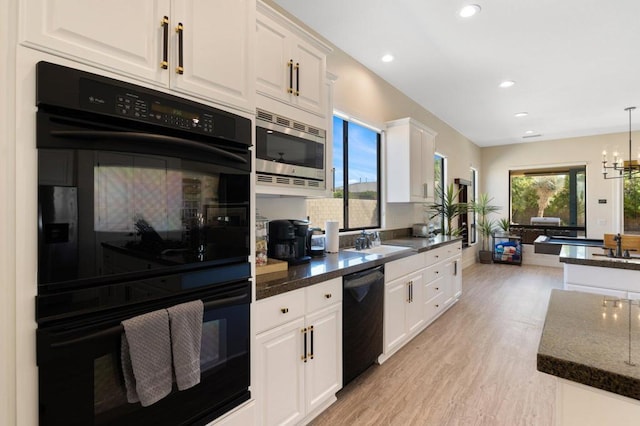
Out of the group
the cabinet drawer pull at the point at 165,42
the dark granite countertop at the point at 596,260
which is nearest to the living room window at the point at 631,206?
the dark granite countertop at the point at 596,260

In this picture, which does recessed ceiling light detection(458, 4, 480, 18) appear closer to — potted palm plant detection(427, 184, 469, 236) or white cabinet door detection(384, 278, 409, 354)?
white cabinet door detection(384, 278, 409, 354)

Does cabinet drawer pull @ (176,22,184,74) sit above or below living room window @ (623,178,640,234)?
above

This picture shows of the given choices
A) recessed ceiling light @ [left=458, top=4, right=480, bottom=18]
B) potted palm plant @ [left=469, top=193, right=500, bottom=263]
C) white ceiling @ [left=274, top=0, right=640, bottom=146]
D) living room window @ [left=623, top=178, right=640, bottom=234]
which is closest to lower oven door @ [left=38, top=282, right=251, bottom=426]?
white ceiling @ [left=274, top=0, right=640, bottom=146]

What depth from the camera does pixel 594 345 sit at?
2.69 feet

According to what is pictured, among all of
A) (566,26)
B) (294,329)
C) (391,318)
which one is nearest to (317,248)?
(391,318)

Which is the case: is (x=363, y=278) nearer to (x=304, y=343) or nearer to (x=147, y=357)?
(x=304, y=343)

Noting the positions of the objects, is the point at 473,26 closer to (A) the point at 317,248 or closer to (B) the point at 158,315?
(A) the point at 317,248

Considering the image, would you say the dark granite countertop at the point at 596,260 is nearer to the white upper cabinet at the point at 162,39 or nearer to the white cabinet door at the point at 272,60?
the white cabinet door at the point at 272,60

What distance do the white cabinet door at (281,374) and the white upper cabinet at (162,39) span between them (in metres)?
1.17

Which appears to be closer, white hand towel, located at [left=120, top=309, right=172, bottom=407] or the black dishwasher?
white hand towel, located at [left=120, top=309, right=172, bottom=407]

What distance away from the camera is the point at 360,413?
2.06m

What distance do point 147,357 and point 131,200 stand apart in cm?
54

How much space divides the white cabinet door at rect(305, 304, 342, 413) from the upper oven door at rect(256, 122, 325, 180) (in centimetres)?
92

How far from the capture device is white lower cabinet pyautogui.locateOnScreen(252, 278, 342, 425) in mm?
1577
